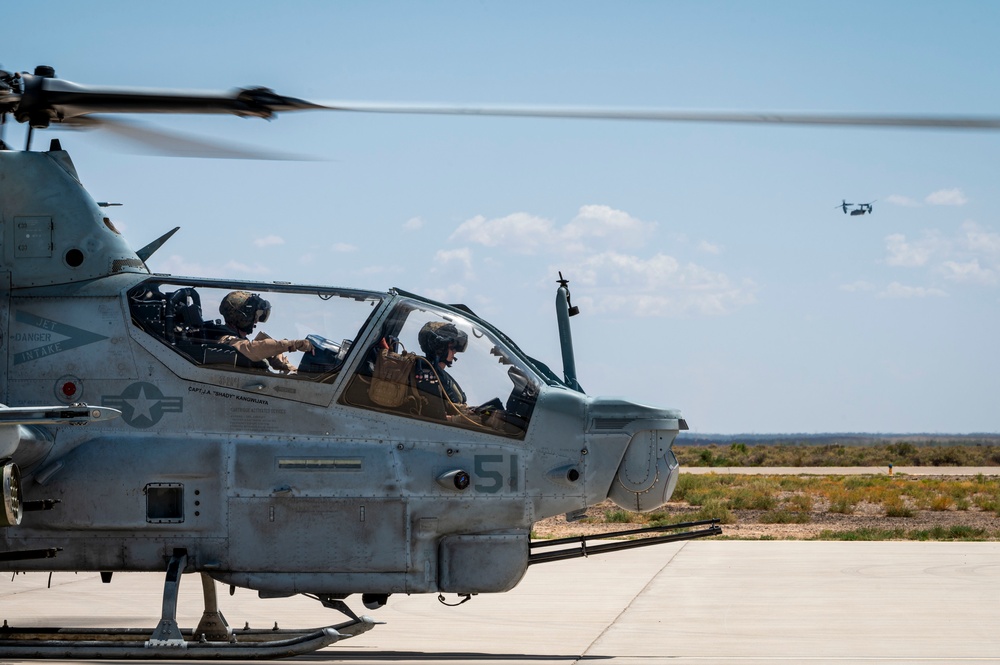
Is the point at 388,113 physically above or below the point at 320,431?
above

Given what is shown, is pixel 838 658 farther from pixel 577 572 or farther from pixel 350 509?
pixel 577 572

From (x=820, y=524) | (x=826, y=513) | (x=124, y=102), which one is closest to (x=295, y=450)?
(x=124, y=102)

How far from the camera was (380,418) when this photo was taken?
8.36 metres

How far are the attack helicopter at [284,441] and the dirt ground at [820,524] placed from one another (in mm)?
13498

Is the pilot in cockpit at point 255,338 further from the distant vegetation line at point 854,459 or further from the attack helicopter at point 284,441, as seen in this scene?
the distant vegetation line at point 854,459

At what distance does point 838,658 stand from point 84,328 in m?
6.51

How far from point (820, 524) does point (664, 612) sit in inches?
588

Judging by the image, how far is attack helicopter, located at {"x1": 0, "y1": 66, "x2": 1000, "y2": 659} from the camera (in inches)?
323

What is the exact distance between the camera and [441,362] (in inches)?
338

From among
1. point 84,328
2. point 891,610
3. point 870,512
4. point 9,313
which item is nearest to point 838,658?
point 891,610

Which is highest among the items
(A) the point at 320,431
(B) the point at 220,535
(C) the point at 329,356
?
(C) the point at 329,356

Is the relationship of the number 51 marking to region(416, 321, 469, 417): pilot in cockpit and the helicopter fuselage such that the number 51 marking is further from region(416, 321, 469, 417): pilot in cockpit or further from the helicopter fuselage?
region(416, 321, 469, 417): pilot in cockpit

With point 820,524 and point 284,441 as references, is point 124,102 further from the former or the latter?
point 820,524

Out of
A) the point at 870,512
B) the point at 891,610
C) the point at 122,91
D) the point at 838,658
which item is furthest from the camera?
the point at 870,512
